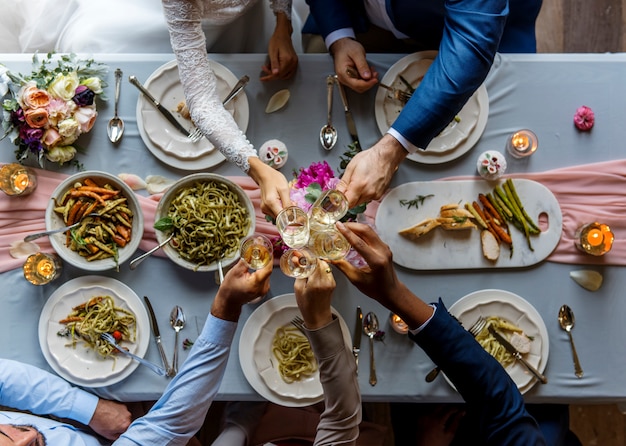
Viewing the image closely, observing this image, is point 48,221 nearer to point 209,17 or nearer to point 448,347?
point 209,17

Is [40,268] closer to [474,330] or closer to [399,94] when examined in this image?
[399,94]

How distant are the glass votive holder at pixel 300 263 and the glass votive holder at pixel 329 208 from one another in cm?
10

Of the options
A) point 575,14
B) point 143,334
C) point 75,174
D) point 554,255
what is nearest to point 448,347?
point 554,255

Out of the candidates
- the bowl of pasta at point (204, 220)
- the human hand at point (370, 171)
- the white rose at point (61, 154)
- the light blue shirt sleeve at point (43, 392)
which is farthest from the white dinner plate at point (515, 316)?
the white rose at point (61, 154)

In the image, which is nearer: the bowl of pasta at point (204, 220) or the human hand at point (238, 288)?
the human hand at point (238, 288)

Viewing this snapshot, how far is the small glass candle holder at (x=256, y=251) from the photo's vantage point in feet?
5.36

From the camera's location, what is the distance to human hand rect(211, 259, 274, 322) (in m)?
1.56

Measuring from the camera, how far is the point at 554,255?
191 cm

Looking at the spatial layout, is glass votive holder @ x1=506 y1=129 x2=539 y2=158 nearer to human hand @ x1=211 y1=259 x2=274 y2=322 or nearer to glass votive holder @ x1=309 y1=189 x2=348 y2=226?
glass votive holder @ x1=309 y1=189 x2=348 y2=226

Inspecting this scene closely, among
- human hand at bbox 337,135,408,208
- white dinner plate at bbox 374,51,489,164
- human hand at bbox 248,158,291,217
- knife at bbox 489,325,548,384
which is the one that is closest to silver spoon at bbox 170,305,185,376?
human hand at bbox 248,158,291,217

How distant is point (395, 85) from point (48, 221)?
1339 millimetres

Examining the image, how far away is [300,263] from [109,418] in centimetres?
106

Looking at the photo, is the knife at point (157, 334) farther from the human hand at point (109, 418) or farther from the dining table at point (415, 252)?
the human hand at point (109, 418)

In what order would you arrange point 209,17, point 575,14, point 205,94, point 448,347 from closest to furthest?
point 448,347 < point 205,94 < point 209,17 < point 575,14
